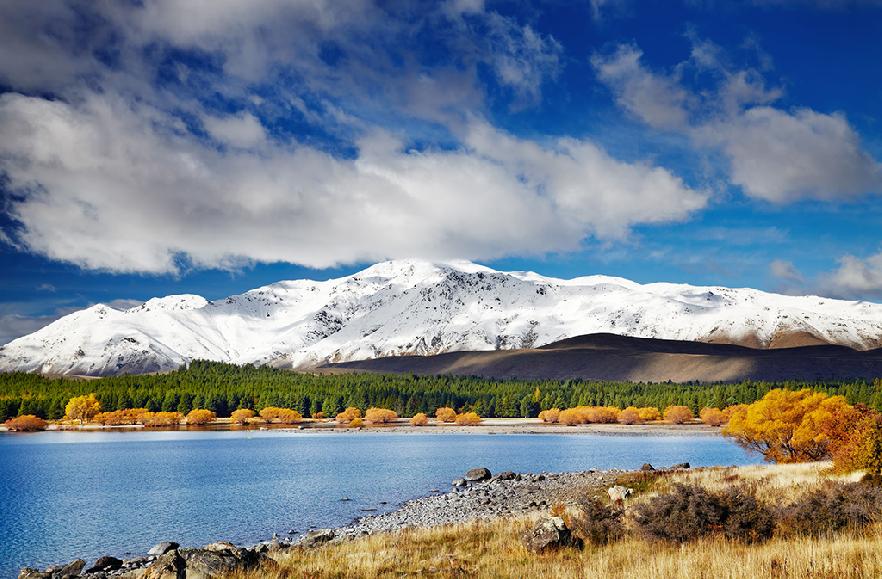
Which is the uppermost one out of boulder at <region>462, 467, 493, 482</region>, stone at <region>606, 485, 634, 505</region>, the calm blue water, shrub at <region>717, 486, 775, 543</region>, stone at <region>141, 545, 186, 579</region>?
shrub at <region>717, 486, 775, 543</region>

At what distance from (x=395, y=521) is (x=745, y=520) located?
3117cm

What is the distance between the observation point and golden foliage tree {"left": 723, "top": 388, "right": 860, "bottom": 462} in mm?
69938

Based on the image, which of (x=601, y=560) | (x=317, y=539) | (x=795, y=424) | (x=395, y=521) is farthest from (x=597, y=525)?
(x=795, y=424)

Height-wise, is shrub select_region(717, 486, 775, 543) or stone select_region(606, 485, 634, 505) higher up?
shrub select_region(717, 486, 775, 543)

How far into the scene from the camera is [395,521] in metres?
51.4

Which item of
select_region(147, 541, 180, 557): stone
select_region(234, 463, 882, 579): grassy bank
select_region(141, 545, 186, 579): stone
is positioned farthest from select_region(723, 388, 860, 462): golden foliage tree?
select_region(141, 545, 186, 579): stone

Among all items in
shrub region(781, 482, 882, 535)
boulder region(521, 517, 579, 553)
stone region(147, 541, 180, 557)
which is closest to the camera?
shrub region(781, 482, 882, 535)

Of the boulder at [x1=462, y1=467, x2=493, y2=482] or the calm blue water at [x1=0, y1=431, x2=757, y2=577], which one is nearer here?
the calm blue water at [x1=0, y1=431, x2=757, y2=577]

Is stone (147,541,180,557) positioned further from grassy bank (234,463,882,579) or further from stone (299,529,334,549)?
grassy bank (234,463,882,579)

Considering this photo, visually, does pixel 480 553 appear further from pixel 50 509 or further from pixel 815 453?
pixel 815 453

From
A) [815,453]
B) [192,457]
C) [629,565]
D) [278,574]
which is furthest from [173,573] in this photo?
[192,457]

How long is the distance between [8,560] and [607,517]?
37.4 m

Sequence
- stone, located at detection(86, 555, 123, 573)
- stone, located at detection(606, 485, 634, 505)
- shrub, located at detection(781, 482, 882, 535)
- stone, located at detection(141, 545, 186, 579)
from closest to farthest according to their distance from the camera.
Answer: stone, located at detection(141, 545, 186, 579) < shrub, located at detection(781, 482, 882, 535) < stone, located at detection(86, 555, 123, 573) < stone, located at detection(606, 485, 634, 505)

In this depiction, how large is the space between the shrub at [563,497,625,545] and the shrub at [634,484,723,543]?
1359 mm
